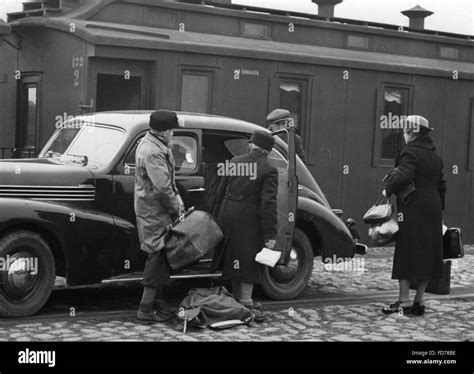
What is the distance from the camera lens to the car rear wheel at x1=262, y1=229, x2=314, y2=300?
10055mm

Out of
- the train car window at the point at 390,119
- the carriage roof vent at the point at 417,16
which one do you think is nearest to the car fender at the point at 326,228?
the train car window at the point at 390,119

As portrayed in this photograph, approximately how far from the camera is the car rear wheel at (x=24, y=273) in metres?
8.38

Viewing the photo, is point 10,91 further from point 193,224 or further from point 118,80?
point 193,224

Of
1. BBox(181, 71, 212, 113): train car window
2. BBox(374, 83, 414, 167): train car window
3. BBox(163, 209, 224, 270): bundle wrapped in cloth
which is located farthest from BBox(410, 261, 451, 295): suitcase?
BBox(374, 83, 414, 167): train car window

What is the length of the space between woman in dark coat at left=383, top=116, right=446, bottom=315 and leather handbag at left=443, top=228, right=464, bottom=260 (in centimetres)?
33

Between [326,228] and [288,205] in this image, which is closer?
[288,205]

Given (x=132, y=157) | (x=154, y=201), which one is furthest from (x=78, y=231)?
(x=132, y=157)

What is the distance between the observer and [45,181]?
8945 mm

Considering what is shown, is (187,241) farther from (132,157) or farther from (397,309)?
(397,309)

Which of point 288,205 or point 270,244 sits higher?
point 288,205

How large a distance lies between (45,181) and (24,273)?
0.92 metres

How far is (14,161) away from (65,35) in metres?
4.62

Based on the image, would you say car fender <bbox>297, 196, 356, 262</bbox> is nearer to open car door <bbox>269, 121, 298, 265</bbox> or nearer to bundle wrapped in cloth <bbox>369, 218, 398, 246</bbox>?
open car door <bbox>269, 121, 298, 265</bbox>
